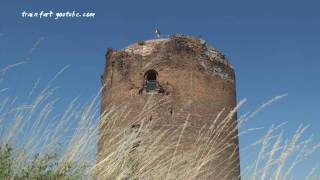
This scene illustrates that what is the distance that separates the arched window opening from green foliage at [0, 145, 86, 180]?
881cm

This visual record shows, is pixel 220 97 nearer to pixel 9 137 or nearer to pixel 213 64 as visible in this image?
pixel 213 64

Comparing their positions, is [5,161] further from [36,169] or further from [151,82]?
[151,82]

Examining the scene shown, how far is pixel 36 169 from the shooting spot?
2.86 meters

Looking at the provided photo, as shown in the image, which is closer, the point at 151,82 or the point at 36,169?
the point at 36,169

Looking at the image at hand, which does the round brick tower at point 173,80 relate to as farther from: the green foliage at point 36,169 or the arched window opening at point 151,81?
the green foliage at point 36,169

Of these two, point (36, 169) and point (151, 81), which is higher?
point (151, 81)

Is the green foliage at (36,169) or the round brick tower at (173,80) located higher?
the round brick tower at (173,80)

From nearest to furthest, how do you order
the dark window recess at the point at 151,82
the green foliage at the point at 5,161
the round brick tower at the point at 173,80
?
the green foliage at the point at 5,161 < the round brick tower at the point at 173,80 < the dark window recess at the point at 151,82

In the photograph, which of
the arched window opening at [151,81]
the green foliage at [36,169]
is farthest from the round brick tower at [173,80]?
the green foliage at [36,169]

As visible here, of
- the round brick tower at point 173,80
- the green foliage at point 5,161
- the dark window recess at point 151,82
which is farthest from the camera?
the dark window recess at point 151,82

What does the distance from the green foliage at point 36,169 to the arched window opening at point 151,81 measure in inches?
347

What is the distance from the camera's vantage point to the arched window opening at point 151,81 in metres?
11.8

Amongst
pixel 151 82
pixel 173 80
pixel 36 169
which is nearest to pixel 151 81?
pixel 151 82

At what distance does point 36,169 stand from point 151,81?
29.8ft
